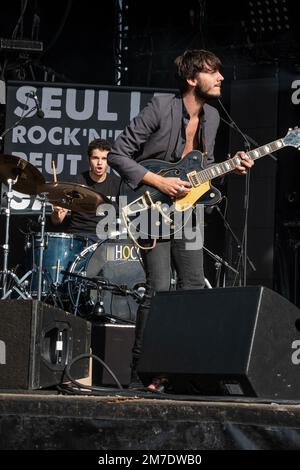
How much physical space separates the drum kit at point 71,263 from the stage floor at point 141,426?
3.43m

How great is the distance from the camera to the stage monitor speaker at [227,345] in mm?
2943

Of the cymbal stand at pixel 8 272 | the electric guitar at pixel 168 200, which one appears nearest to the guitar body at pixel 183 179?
the electric guitar at pixel 168 200

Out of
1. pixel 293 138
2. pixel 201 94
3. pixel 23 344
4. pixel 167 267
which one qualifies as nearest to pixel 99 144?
pixel 293 138

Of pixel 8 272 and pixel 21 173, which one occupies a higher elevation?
pixel 21 173

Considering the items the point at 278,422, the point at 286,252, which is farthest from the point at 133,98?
the point at 278,422

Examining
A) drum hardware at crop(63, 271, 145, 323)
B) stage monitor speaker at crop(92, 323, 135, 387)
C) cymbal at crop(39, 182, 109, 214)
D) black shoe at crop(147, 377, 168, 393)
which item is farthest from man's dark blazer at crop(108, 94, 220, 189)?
cymbal at crop(39, 182, 109, 214)

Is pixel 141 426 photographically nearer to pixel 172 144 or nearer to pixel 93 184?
pixel 172 144

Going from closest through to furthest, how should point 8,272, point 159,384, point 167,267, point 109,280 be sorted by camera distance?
1. point 159,384
2. point 167,267
3. point 109,280
4. point 8,272

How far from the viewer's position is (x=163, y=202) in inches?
170

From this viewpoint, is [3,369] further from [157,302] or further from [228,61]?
[228,61]

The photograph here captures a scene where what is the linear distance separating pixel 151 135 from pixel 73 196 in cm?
235

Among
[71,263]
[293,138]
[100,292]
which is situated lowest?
[100,292]

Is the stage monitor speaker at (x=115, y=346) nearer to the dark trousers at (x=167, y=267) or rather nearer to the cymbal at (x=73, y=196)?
the dark trousers at (x=167, y=267)
